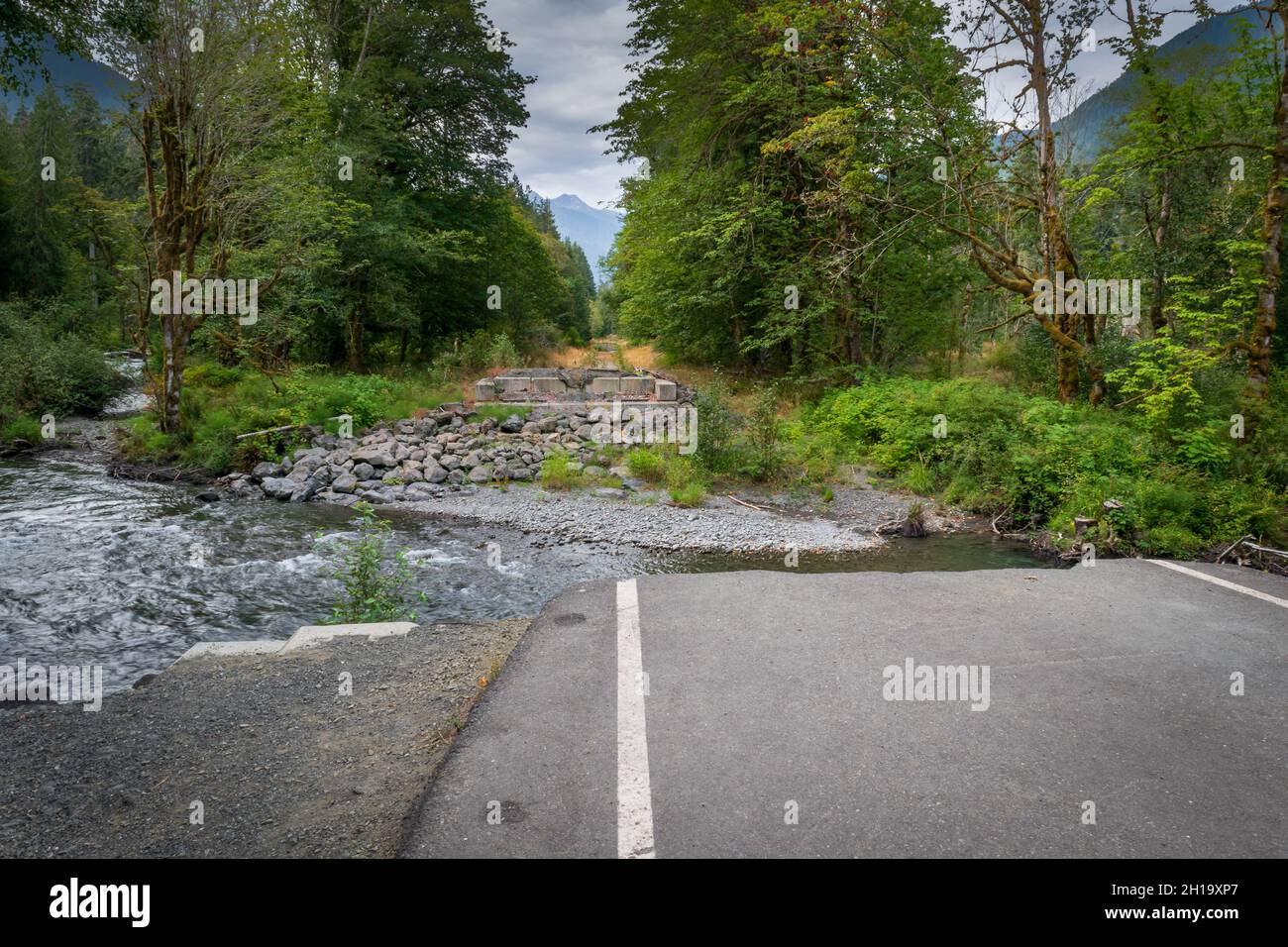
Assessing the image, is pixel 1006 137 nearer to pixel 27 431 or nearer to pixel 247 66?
pixel 247 66

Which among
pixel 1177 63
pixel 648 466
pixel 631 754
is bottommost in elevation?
pixel 631 754

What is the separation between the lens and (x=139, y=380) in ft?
83.8

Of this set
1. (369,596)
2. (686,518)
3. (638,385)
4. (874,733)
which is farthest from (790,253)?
(874,733)

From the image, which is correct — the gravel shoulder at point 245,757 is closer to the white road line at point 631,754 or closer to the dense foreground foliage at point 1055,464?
the white road line at point 631,754

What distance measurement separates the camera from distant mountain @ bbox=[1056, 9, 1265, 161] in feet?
39.5

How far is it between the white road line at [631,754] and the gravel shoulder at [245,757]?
0.97 metres

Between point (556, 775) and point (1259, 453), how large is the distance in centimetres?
1171

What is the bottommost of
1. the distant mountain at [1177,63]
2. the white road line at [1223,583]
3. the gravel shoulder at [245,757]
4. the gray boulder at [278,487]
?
the gravel shoulder at [245,757]

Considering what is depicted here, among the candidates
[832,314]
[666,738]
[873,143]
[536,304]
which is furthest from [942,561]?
[536,304]

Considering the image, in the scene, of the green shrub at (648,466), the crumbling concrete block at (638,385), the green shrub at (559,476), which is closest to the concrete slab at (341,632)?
the green shrub at (559,476)

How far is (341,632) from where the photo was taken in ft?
18.9

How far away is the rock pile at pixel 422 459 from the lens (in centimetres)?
1385

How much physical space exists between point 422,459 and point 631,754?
512 inches

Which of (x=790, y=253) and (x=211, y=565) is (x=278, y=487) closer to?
(x=211, y=565)
